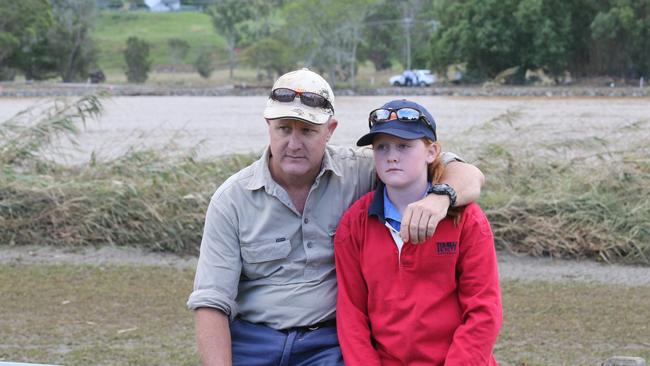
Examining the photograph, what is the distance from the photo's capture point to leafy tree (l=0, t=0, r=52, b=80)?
6581 cm

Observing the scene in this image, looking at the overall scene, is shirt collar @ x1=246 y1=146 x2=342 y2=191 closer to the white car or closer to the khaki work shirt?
the khaki work shirt

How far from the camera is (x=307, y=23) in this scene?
235 feet

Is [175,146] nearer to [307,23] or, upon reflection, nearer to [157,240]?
[157,240]

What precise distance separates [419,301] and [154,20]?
345 ft

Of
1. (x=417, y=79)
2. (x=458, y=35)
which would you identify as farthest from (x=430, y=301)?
(x=417, y=79)

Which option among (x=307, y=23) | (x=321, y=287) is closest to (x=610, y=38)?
(x=307, y=23)

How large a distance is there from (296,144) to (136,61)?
229 ft

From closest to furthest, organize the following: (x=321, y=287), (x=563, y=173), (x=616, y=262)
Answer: (x=321, y=287) < (x=616, y=262) < (x=563, y=173)

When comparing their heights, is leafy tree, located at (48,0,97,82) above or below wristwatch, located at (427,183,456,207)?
below

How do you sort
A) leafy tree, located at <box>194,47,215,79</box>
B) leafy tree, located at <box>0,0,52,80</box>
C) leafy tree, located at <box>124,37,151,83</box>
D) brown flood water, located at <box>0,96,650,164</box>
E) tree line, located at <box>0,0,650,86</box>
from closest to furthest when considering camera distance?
brown flood water, located at <box>0,96,650,164</box> → tree line, located at <box>0,0,650,86</box> → leafy tree, located at <box>0,0,52,80</box> → leafy tree, located at <box>124,37,151,83</box> → leafy tree, located at <box>194,47,215,79</box>

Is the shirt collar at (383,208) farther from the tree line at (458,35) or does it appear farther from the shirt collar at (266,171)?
the tree line at (458,35)

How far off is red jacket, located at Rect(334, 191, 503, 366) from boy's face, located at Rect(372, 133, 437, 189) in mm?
104

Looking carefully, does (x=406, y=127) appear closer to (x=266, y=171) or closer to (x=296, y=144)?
(x=296, y=144)

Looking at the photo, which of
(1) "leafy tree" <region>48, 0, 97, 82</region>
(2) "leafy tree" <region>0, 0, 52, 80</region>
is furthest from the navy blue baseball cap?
(1) "leafy tree" <region>48, 0, 97, 82</region>
